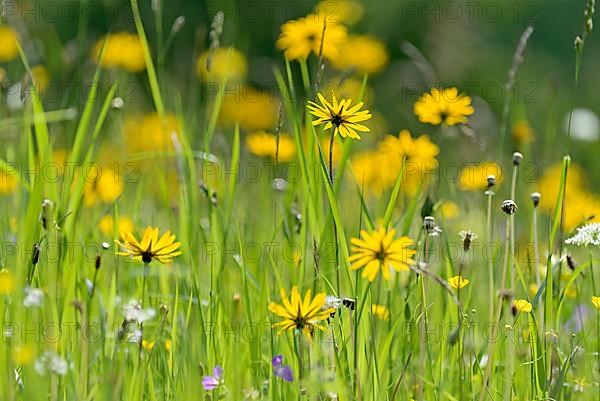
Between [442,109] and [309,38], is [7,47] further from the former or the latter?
[442,109]

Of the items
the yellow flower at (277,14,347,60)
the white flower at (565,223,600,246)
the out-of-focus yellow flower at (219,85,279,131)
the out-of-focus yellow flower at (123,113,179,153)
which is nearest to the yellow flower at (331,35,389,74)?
the out-of-focus yellow flower at (219,85,279,131)

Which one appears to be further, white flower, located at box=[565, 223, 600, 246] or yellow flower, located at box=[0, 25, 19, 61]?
yellow flower, located at box=[0, 25, 19, 61]

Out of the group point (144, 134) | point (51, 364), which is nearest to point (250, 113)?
point (144, 134)

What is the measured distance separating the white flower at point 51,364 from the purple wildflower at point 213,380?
0.18 meters

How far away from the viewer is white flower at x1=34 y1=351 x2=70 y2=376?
3.66 feet

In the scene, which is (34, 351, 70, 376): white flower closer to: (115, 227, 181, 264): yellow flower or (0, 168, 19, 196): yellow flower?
(115, 227, 181, 264): yellow flower

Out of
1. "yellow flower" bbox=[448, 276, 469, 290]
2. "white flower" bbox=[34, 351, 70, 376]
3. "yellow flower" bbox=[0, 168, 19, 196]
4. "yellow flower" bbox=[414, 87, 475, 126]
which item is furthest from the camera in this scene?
"yellow flower" bbox=[0, 168, 19, 196]

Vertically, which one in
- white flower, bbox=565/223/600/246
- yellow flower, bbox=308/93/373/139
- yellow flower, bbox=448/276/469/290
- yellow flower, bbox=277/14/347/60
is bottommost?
yellow flower, bbox=448/276/469/290

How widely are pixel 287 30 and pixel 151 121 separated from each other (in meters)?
1.66

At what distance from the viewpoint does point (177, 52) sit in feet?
17.9

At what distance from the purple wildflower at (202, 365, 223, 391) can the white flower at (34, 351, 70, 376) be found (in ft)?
0.57

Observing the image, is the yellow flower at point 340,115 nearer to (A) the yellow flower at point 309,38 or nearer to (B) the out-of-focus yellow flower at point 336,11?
(B) the out-of-focus yellow flower at point 336,11

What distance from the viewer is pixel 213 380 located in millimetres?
1257

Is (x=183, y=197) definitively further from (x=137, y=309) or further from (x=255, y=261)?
(x=137, y=309)
